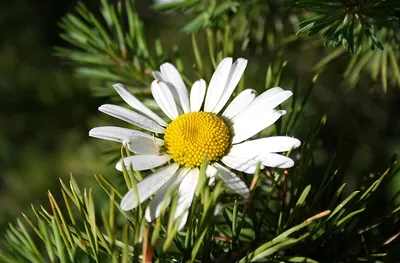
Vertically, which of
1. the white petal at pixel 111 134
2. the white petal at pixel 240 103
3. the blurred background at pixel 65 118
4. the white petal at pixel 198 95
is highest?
the white petal at pixel 111 134

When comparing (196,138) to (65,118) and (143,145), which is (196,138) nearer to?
(143,145)

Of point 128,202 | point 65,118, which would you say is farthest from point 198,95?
point 65,118

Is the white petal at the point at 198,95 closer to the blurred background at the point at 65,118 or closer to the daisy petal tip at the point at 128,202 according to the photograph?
the daisy petal tip at the point at 128,202

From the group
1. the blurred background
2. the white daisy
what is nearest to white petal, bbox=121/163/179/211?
the white daisy

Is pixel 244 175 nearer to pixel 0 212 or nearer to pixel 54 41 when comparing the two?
pixel 0 212

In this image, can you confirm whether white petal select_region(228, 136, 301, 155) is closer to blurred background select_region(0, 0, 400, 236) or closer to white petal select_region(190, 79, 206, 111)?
white petal select_region(190, 79, 206, 111)

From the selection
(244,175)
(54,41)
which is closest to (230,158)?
(244,175)

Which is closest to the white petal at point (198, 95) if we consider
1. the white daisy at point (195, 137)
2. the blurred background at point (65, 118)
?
the white daisy at point (195, 137)
